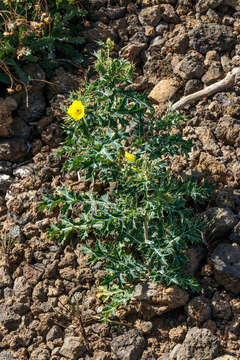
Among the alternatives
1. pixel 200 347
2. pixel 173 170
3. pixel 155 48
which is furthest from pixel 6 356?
pixel 155 48

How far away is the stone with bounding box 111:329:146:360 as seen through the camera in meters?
2.91

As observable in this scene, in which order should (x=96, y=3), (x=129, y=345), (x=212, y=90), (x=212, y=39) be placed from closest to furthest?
(x=129, y=345) → (x=212, y=90) → (x=212, y=39) → (x=96, y=3)

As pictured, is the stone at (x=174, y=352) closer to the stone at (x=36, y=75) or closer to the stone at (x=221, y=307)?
the stone at (x=221, y=307)

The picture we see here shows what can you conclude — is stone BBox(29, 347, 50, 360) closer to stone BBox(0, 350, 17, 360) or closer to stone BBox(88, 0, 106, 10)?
stone BBox(0, 350, 17, 360)

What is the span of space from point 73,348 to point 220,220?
49.8 inches

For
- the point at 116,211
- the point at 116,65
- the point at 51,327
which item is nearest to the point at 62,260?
the point at 51,327

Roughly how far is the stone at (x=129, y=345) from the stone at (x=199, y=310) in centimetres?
35

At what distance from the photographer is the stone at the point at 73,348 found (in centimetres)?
298

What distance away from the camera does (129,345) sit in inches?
116

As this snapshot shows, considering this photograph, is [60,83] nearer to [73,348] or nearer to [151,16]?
[151,16]

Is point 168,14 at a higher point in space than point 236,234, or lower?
higher

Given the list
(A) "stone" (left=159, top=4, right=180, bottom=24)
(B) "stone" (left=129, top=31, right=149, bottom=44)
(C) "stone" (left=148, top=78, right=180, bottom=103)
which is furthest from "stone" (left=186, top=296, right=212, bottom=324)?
(A) "stone" (left=159, top=4, right=180, bottom=24)

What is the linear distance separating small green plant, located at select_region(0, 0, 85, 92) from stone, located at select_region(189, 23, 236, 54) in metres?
1.02

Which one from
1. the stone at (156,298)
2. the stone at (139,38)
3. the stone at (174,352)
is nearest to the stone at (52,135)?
the stone at (139,38)
